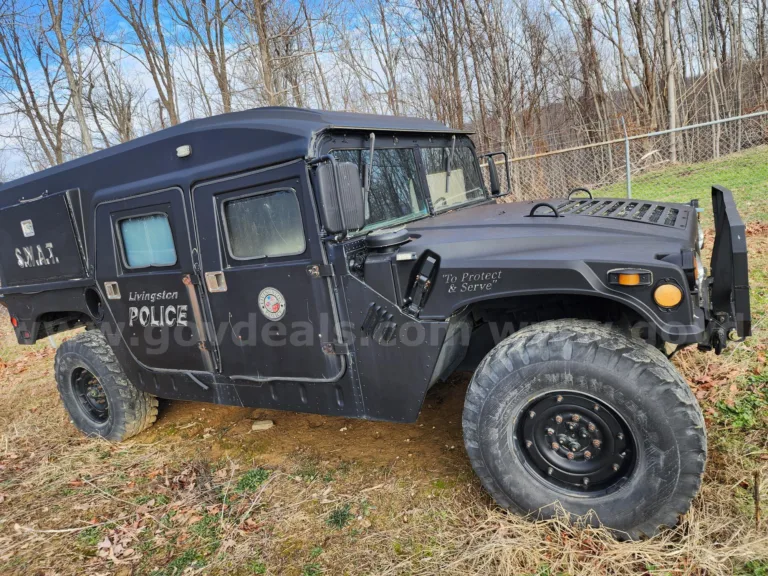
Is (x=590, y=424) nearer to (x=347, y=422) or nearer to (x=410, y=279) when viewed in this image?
(x=410, y=279)

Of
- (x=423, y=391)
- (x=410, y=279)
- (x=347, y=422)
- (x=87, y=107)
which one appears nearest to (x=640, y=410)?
(x=423, y=391)

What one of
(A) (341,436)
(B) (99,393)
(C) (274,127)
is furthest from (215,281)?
(B) (99,393)

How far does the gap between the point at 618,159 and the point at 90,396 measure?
1138cm

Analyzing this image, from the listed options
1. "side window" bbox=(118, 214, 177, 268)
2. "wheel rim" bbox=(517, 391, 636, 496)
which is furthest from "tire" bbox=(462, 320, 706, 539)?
"side window" bbox=(118, 214, 177, 268)

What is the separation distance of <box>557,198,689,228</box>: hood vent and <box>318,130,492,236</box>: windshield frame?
83 centimetres

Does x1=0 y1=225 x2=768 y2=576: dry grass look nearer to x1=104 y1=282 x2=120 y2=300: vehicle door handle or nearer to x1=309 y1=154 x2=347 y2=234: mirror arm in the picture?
x1=104 y1=282 x2=120 y2=300: vehicle door handle

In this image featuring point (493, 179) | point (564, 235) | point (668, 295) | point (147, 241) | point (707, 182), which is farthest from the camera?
point (707, 182)

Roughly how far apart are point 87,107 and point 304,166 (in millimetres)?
19882

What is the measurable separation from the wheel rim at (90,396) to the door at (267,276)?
6.26 ft

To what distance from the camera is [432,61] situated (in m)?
13.6

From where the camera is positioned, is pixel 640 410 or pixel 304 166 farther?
pixel 304 166

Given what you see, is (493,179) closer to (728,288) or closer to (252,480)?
(728,288)

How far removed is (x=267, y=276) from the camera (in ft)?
9.42

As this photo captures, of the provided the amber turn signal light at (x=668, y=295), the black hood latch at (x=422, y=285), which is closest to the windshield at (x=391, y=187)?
the black hood latch at (x=422, y=285)
